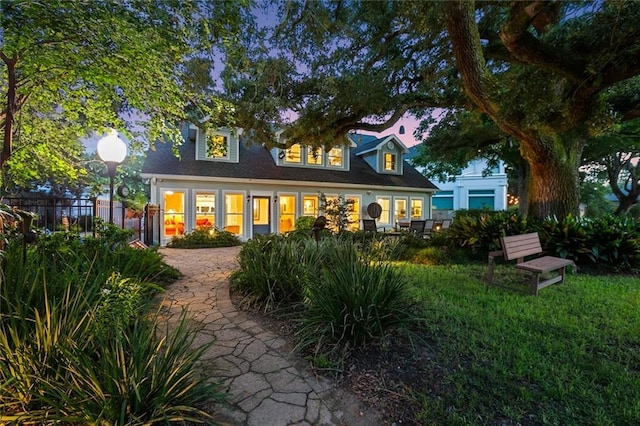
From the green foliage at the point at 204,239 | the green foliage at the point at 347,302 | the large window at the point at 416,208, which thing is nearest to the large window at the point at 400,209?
the large window at the point at 416,208

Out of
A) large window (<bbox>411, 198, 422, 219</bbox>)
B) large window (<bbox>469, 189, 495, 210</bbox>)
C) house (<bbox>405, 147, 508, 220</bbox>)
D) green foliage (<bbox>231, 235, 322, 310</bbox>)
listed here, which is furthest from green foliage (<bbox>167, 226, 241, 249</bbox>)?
large window (<bbox>469, 189, 495, 210</bbox>)

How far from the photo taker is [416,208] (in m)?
16.8

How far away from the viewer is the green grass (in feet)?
6.57

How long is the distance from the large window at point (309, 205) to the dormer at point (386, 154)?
4589 mm

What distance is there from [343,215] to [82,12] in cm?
977

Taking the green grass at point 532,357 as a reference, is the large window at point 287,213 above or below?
above

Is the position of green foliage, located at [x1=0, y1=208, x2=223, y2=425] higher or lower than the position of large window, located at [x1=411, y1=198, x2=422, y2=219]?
lower

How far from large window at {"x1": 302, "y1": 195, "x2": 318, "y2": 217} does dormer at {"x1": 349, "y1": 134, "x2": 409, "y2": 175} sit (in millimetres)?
4589

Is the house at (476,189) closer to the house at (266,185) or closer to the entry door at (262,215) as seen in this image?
the house at (266,185)

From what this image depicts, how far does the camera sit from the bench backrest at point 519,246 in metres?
5.16

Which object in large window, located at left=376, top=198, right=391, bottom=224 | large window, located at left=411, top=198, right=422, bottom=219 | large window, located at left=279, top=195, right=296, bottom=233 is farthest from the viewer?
large window, located at left=411, top=198, right=422, bottom=219

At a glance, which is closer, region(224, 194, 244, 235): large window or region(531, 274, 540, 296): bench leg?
region(531, 274, 540, 296): bench leg

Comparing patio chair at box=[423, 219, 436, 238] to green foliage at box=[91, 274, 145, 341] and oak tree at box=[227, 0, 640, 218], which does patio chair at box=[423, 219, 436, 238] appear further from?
green foliage at box=[91, 274, 145, 341]

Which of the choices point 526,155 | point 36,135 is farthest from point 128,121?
point 526,155
